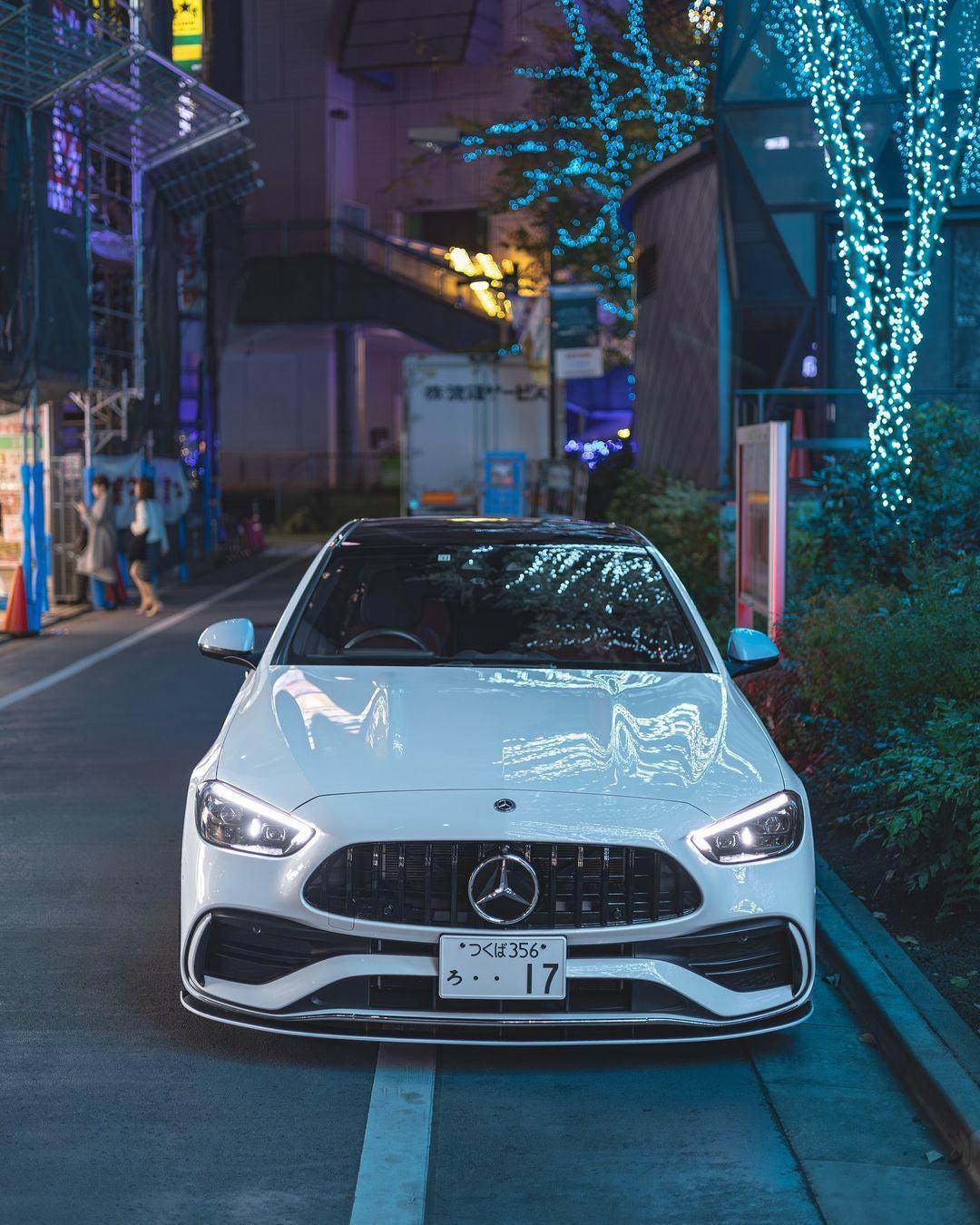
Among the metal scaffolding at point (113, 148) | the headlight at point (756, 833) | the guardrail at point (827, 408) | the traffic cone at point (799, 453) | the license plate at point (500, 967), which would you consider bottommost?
the license plate at point (500, 967)

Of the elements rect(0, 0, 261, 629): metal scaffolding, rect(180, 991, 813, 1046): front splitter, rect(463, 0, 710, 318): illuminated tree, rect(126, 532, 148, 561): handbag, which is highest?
rect(463, 0, 710, 318): illuminated tree

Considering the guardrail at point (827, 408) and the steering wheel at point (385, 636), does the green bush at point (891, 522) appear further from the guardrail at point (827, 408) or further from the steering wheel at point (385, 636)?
the guardrail at point (827, 408)

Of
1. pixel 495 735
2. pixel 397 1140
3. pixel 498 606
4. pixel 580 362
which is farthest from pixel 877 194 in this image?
pixel 397 1140

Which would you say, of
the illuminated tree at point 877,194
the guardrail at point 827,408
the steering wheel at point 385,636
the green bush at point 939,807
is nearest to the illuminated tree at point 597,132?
the guardrail at point 827,408

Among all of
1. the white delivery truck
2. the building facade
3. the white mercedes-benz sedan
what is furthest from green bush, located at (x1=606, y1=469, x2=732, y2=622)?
the building facade

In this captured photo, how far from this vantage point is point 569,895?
461 cm

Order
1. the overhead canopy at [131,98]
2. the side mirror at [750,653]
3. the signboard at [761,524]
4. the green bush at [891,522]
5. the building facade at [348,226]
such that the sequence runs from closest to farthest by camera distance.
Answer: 1. the side mirror at [750,653]
2. the signboard at [761,524]
3. the green bush at [891,522]
4. the overhead canopy at [131,98]
5. the building facade at [348,226]

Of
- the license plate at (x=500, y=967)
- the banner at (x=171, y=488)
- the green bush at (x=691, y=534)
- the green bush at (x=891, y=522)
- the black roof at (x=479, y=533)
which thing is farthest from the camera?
the banner at (x=171, y=488)

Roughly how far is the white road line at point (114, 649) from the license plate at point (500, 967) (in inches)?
352

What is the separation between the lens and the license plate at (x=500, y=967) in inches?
177

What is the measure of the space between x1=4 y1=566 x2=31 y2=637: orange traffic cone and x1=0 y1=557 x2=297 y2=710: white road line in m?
1.10

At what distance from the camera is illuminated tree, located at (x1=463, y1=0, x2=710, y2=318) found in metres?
26.9

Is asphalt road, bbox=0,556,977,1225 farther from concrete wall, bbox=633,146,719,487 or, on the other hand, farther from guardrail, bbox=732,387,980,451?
concrete wall, bbox=633,146,719,487

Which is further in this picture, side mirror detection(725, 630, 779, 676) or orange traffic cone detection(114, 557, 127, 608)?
orange traffic cone detection(114, 557, 127, 608)
